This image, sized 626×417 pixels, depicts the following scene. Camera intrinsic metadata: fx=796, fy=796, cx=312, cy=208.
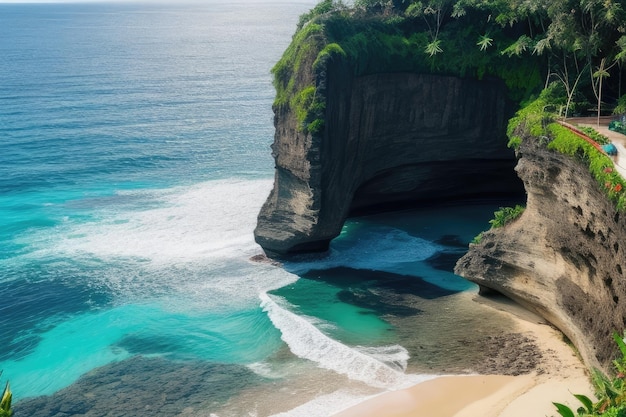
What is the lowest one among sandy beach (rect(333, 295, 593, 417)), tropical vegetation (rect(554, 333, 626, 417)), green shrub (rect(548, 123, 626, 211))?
sandy beach (rect(333, 295, 593, 417))

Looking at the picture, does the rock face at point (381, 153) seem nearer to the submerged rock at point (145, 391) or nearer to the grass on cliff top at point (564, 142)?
the grass on cliff top at point (564, 142)

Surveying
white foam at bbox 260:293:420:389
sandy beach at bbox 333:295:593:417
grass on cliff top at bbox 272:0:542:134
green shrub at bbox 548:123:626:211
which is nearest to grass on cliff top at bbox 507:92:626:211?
green shrub at bbox 548:123:626:211

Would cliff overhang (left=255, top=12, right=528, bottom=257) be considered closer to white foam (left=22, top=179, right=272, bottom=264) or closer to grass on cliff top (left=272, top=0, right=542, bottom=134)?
grass on cliff top (left=272, top=0, right=542, bottom=134)

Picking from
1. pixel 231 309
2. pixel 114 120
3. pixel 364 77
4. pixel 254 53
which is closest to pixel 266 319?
pixel 231 309

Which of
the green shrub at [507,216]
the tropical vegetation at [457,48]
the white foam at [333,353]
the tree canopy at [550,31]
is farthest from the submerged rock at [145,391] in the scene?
the tree canopy at [550,31]

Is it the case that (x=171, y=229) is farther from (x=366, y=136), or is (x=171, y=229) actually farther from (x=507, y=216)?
(x=507, y=216)

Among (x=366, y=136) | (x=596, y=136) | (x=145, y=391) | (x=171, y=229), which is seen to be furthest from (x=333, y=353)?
(x=171, y=229)
